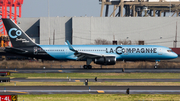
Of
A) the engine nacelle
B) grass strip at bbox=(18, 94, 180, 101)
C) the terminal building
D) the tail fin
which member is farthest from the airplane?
the terminal building

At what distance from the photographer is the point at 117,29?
122 m

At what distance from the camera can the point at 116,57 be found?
57406mm

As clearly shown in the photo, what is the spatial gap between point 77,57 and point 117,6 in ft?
282

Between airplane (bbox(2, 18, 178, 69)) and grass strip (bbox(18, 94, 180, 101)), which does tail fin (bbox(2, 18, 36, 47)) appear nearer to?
airplane (bbox(2, 18, 178, 69))

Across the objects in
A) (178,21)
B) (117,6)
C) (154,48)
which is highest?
(117,6)

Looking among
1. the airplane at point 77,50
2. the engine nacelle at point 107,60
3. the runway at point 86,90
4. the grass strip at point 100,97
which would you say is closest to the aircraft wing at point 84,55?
the airplane at point 77,50

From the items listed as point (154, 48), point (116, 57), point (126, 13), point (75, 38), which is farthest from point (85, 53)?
point (126, 13)

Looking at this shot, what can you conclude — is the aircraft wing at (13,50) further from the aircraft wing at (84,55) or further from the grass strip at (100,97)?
the grass strip at (100,97)

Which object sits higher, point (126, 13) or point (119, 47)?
point (126, 13)

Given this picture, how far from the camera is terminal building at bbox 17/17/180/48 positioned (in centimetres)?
12162

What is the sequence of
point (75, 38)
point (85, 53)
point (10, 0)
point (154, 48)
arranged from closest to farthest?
point (85, 53)
point (154, 48)
point (75, 38)
point (10, 0)

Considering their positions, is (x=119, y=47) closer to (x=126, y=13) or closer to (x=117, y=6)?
(x=117, y=6)

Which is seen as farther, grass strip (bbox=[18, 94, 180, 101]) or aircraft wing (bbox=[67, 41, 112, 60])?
aircraft wing (bbox=[67, 41, 112, 60])

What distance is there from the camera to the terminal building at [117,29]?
12162cm
